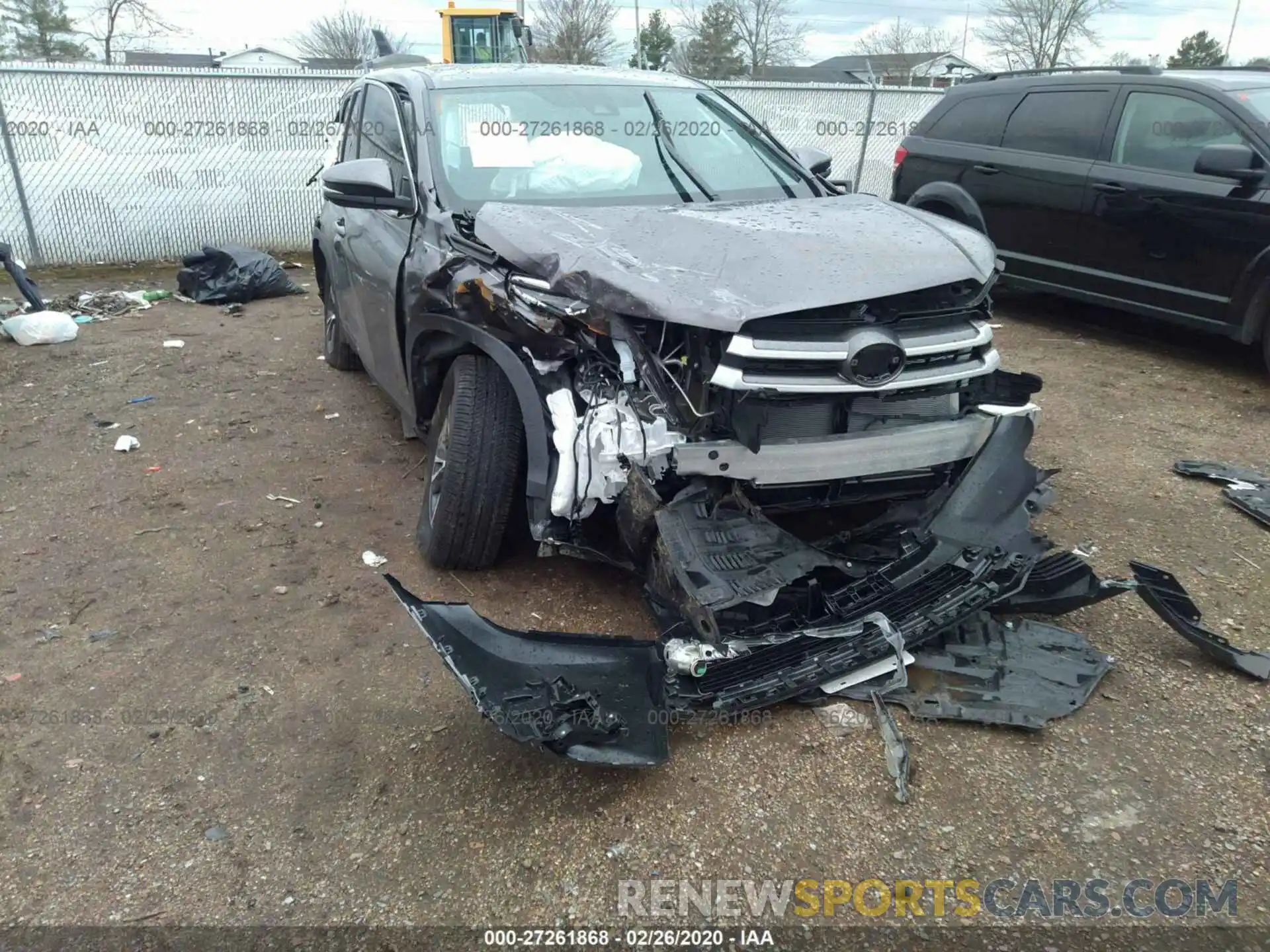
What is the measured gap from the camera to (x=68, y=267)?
9664mm

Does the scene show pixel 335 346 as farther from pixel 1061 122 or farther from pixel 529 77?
pixel 1061 122

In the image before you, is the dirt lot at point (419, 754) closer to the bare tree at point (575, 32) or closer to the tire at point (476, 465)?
the tire at point (476, 465)

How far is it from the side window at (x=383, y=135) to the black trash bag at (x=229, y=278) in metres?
4.16

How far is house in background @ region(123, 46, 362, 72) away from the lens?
10641 millimetres

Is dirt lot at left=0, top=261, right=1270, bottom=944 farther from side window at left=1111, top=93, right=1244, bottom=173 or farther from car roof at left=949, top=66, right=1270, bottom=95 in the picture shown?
car roof at left=949, top=66, right=1270, bottom=95

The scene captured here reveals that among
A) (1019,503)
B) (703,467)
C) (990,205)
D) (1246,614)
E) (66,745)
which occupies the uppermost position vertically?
(990,205)

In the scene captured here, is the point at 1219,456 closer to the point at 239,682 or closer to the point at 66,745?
the point at 239,682

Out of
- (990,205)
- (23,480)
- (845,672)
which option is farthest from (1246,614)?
(23,480)

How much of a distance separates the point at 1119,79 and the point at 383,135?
17.2ft

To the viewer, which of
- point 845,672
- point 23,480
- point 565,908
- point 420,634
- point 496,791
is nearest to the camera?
point 565,908

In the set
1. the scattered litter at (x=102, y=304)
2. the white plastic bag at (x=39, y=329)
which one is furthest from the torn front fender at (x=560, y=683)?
the scattered litter at (x=102, y=304)

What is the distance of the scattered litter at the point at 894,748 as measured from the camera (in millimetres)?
2408

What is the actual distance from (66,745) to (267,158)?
29.9 feet

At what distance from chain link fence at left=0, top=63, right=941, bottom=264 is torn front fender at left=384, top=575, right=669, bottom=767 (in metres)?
8.15
